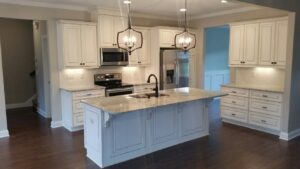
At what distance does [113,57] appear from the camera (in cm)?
580

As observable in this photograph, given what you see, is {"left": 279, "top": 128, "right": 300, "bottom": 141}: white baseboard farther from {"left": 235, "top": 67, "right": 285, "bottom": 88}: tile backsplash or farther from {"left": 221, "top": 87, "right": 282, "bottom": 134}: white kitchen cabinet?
{"left": 235, "top": 67, "right": 285, "bottom": 88}: tile backsplash

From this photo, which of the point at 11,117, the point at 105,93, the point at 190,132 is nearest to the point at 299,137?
the point at 190,132

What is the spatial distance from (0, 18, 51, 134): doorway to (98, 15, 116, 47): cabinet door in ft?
6.52

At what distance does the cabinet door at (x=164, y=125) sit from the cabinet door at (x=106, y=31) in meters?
2.47

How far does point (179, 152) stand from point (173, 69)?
2.90m

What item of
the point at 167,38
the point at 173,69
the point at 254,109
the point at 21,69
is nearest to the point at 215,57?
the point at 173,69

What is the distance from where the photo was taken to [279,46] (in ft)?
16.0

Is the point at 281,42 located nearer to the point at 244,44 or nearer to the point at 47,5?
the point at 244,44

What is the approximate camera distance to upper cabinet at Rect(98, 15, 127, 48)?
18.2ft

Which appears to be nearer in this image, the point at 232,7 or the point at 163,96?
the point at 163,96

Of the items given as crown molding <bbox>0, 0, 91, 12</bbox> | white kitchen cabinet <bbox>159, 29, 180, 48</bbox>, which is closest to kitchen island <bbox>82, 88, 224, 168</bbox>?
white kitchen cabinet <bbox>159, 29, 180, 48</bbox>

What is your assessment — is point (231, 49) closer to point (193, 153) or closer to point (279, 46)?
point (279, 46)

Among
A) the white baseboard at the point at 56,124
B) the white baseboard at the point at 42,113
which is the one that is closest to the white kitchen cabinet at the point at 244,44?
the white baseboard at the point at 56,124

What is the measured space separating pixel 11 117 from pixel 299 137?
666 cm
